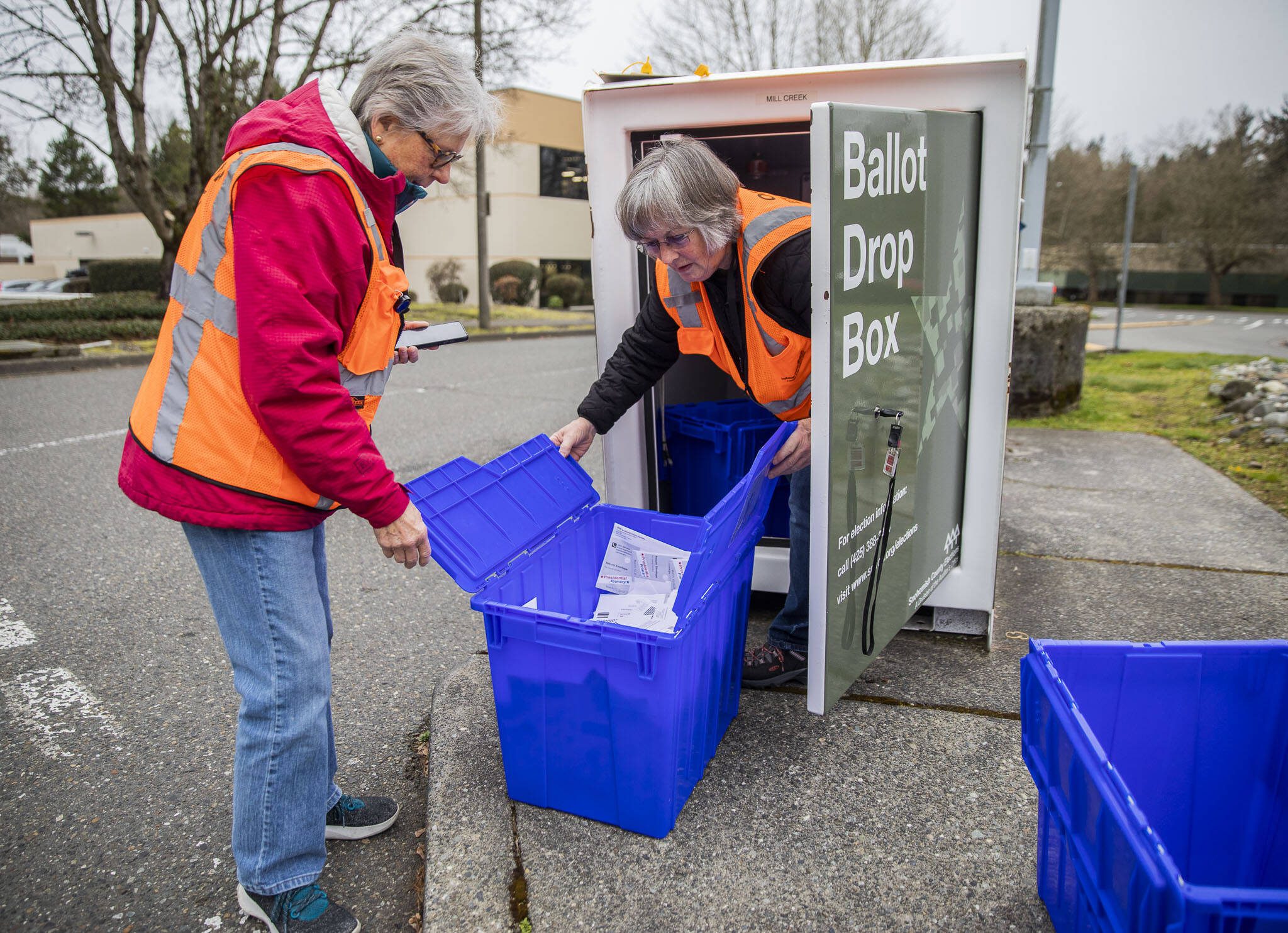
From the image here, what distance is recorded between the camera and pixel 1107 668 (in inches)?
63.6

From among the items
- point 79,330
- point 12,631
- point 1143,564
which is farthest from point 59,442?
point 79,330

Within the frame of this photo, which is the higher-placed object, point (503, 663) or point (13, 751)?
point (503, 663)

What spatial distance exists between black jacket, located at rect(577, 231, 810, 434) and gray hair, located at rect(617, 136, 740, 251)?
6.2 inches

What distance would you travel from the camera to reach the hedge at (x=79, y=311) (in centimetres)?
1305

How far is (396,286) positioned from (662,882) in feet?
4.47

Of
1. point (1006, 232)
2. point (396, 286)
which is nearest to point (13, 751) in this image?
point (396, 286)

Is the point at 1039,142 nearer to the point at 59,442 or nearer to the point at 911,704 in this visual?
the point at 911,704

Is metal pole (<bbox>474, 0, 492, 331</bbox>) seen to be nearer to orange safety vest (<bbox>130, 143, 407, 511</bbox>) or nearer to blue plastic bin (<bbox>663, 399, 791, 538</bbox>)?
blue plastic bin (<bbox>663, 399, 791, 538</bbox>)

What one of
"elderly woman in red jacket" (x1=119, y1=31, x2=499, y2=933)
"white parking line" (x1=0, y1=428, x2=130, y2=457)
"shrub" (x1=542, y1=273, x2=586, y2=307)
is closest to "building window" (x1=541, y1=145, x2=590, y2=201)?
"shrub" (x1=542, y1=273, x2=586, y2=307)

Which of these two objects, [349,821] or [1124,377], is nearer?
[349,821]

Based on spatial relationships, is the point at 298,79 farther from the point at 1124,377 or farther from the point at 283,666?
the point at 283,666

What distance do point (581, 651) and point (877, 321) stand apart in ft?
3.38

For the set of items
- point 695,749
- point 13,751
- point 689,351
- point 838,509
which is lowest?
point 13,751

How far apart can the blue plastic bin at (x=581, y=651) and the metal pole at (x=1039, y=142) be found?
586 cm
